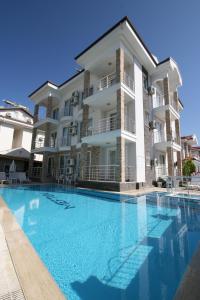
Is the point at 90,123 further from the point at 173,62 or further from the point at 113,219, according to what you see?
the point at 113,219

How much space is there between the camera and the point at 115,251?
3027 mm

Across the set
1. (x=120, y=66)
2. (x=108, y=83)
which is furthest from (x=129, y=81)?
(x=108, y=83)

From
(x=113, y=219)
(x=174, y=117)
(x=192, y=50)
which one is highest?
(x=192, y=50)

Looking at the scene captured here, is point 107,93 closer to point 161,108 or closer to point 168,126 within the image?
point 161,108

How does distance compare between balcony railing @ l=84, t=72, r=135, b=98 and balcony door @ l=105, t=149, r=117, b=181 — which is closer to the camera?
balcony railing @ l=84, t=72, r=135, b=98

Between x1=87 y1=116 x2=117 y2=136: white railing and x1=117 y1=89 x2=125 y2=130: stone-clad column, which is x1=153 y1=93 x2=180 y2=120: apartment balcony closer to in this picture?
x1=87 y1=116 x2=117 y2=136: white railing

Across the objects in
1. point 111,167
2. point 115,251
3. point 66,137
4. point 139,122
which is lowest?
point 115,251

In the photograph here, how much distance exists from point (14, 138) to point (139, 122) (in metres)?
19.8

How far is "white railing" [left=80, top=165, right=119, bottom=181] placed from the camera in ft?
42.7

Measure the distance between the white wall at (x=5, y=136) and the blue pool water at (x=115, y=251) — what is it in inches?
739

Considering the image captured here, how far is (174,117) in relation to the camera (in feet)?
54.5

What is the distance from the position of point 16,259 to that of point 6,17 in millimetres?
13177

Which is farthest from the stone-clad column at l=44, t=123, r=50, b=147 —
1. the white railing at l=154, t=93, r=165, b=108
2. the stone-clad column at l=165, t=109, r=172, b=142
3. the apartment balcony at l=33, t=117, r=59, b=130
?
the stone-clad column at l=165, t=109, r=172, b=142

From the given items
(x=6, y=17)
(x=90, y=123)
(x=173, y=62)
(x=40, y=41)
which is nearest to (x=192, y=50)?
(x=173, y=62)
